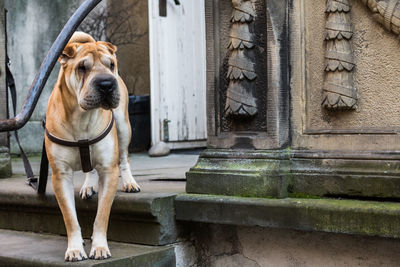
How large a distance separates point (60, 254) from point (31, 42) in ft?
16.4

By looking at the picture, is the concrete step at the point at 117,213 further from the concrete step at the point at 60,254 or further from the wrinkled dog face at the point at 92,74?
the wrinkled dog face at the point at 92,74

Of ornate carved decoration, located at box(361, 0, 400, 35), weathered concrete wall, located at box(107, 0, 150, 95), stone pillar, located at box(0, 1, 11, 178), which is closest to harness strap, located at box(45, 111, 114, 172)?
ornate carved decoration, located at box(361, 0, 400, 35)

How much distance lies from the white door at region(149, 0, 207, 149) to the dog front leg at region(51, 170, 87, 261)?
3.79 m

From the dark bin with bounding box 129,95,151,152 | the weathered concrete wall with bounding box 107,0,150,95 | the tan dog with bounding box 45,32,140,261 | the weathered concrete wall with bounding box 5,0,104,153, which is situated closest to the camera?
the tan dog with bounding box 45,32,140,261

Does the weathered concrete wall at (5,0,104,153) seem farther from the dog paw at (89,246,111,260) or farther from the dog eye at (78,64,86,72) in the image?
the dog eye at (78,64,86,72)

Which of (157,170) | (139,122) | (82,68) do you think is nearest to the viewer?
(82,68)

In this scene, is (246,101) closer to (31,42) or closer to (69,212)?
(69,212)

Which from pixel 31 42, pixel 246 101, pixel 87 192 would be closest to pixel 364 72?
pixel 246 101

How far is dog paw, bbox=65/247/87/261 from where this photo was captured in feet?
10.1

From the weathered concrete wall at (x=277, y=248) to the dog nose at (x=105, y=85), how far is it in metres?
1.06

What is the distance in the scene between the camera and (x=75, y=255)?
3.08 meters

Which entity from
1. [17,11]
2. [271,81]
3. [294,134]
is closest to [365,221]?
[294,134]

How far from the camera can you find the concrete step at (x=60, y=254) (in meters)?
3.14

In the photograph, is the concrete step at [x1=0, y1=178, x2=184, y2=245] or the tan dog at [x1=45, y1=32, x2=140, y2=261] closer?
the tan dog at [x1=45, y1=32, x2=140, y2=261]
